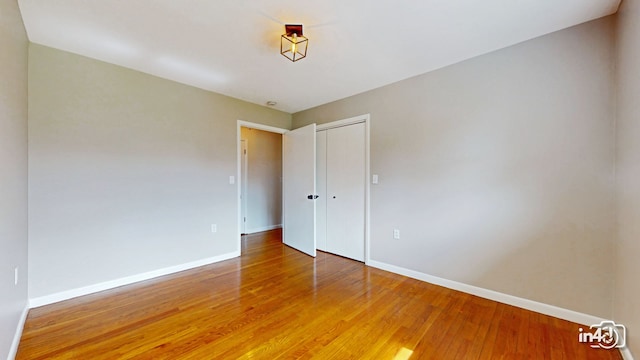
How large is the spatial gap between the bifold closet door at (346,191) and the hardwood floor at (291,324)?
2.52ft

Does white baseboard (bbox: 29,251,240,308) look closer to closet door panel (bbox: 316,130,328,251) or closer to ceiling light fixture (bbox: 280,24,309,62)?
closet door panel (bbox: 316,130,328,251)

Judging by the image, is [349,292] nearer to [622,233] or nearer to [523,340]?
[523,340]

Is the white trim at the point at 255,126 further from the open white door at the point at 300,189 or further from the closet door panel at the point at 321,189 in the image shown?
the closet door panel at the point at 321,189

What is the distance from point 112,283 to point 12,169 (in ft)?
4.79

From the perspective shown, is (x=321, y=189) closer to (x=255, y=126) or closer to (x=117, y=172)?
(x=255, y=126)

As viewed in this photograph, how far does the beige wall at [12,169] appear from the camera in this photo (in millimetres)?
1400

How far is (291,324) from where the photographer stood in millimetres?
1907

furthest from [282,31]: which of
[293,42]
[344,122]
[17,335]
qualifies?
[17,335]

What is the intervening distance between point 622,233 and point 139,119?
425 cm

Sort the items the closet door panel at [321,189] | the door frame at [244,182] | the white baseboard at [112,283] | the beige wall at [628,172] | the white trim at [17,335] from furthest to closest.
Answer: the door frame at [244,182] < the closet door panel at [321,189] < the white baseboard at [112,283] < the white trim at [17,335] < the beige wall at [628,172]

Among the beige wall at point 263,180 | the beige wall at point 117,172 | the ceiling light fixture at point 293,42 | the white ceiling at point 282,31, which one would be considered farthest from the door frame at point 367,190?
the beige wall at point 263,180

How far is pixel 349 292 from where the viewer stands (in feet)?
8.08

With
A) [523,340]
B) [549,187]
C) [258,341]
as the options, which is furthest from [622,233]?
[258,341]

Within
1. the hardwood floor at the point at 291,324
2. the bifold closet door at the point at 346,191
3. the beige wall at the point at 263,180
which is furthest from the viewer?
the beige wall at the point at 263,180
